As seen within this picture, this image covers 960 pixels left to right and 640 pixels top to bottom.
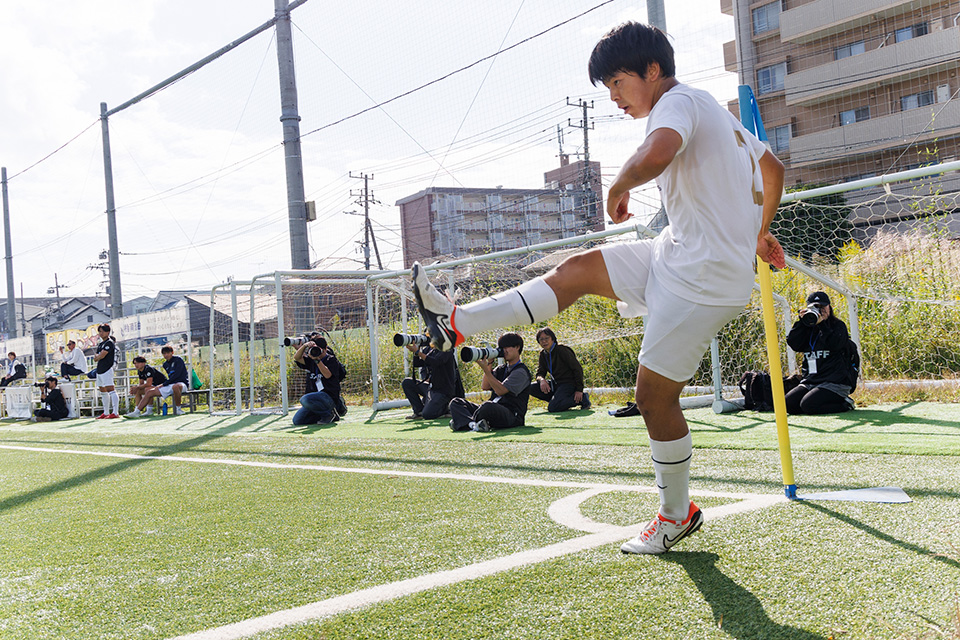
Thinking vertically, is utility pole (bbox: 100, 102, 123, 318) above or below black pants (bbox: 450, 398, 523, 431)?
above

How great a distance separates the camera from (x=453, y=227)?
67812mm

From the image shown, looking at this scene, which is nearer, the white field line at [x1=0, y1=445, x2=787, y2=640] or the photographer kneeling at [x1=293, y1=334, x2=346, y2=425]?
the white field line at [x1=0, y1=445, x2=787, y2=640]

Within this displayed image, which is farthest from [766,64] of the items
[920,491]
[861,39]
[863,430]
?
[920,491]

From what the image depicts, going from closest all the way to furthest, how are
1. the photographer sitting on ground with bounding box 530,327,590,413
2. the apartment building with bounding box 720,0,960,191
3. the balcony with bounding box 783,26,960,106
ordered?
the photographer sitting on ground with bounding box 530,327,590,413, the balcony with bounding box 783,26,960,106, the apartment building with bounding box 720,0,960,191

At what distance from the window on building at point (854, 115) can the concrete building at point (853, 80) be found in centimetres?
4

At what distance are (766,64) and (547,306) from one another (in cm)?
3711

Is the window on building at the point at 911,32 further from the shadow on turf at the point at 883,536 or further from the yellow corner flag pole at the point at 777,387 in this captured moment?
Answer: the shadow on turf at the point at 883,536

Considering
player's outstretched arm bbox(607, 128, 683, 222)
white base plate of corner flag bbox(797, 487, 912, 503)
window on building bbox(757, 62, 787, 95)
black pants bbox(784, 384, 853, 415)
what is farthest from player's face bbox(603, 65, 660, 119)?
window on building bbox(757, 62, 787, 95)

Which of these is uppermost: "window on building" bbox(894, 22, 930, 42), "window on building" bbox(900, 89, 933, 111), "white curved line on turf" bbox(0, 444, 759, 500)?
"window on building" bbox(894, 22, 930, 42)

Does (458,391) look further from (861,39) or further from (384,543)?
(861,39)

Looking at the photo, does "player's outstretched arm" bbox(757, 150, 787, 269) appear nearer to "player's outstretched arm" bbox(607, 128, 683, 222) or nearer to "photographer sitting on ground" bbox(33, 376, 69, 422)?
"player's outstretched arm" bbox(607, 128, 683, 222)

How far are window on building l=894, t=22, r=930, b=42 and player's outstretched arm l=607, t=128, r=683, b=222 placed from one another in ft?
110

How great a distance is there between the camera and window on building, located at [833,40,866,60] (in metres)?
31.0

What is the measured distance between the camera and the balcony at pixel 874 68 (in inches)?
1061
